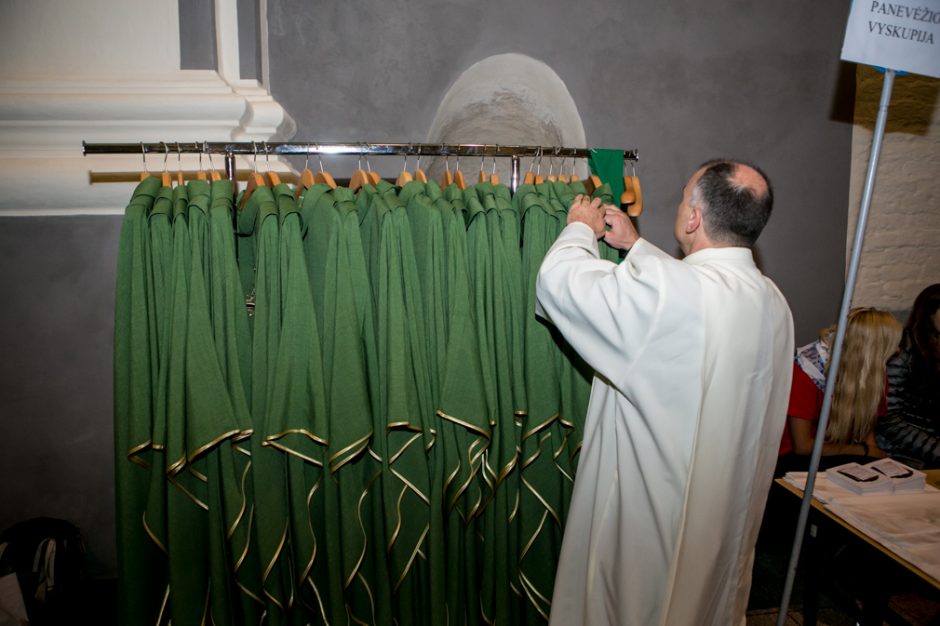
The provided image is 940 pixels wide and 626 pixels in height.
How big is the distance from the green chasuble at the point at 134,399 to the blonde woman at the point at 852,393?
283 centimetres

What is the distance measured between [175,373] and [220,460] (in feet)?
0.81

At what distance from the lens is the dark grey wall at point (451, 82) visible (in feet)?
6.59

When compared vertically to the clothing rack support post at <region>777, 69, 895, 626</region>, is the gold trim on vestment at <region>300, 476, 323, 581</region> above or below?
below

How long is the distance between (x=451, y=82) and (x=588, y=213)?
134cm

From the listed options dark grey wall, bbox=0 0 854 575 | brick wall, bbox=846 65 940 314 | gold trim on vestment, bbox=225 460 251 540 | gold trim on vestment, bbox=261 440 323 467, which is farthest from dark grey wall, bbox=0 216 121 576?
brick wall, bbox=846 65 940 314

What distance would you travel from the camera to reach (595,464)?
59.8 inches

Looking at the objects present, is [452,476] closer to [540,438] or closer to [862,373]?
[540,438]

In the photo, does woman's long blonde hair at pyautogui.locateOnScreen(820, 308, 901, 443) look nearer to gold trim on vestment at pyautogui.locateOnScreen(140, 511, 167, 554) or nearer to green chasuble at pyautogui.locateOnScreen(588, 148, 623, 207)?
green chasuble at pyautogui.locateOnScreen(588, 148, 623, 207)

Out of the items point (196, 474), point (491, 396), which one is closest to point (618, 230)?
point (491, 396)

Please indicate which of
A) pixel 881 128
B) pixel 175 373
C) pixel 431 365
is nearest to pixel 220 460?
pixel 175 373

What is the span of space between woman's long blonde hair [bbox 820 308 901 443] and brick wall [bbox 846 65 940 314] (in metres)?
0.61

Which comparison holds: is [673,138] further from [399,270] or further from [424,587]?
[424,587]

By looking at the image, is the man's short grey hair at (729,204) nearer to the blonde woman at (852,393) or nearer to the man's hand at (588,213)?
the man's hand at (588,213)

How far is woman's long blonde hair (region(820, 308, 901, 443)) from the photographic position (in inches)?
108
